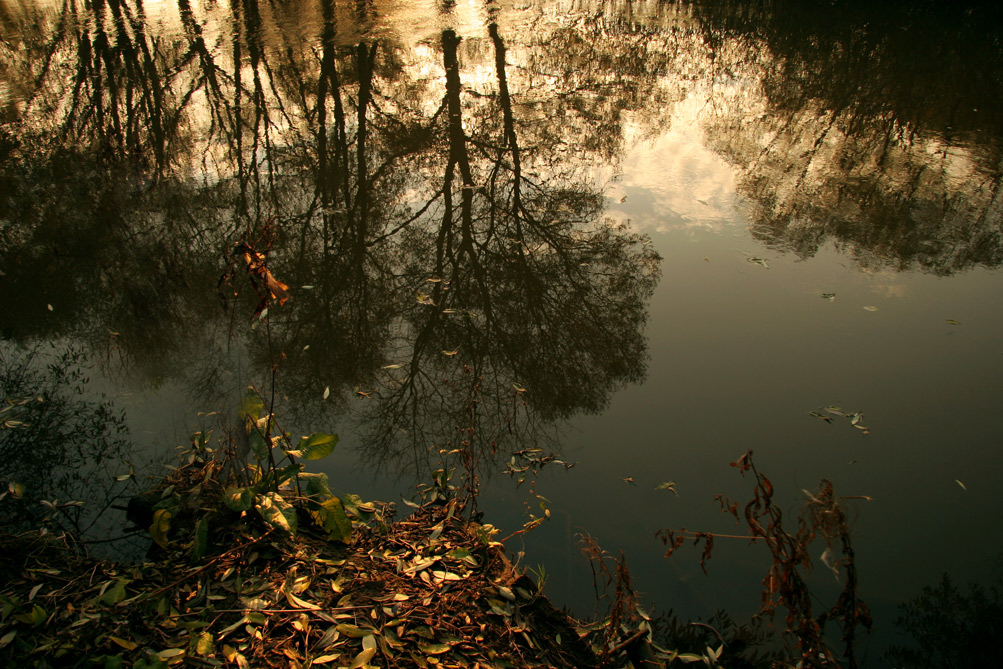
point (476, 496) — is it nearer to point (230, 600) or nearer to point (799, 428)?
point (230, 600)

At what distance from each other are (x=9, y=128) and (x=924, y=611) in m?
8.44

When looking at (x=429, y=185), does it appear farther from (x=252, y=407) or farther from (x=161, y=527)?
(x=161, y=527)

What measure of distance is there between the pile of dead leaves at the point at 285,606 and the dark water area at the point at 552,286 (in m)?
0.27

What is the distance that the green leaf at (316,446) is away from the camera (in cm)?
223

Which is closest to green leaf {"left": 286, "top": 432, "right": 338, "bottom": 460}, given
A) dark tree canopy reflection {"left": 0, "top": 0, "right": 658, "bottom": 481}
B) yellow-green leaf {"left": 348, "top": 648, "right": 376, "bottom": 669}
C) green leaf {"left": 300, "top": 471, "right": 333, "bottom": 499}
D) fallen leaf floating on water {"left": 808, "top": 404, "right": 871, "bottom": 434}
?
green leaf {"left": 300, "top": 471, "right": 333, "bottom": 499}

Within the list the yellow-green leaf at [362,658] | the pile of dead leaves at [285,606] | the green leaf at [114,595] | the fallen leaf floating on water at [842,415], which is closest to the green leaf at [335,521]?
the pile of dead leaves at [285,606]

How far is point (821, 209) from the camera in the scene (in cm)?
467

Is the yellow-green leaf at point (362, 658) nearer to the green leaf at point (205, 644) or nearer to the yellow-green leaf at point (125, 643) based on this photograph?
the green leaf at point (205, 644)

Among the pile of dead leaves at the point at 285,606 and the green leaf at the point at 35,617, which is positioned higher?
the green leaf at the point at 35,617

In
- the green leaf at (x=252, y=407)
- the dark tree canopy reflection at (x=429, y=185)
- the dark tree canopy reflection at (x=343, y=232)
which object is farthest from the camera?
the dark tree canopy reflection at (x=429, y=185)

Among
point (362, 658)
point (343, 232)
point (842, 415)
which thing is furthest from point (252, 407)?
point (842, 415)

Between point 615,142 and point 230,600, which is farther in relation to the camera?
point 615,142

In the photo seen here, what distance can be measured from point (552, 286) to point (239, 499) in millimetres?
2392

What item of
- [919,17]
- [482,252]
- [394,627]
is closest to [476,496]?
[394,627]
